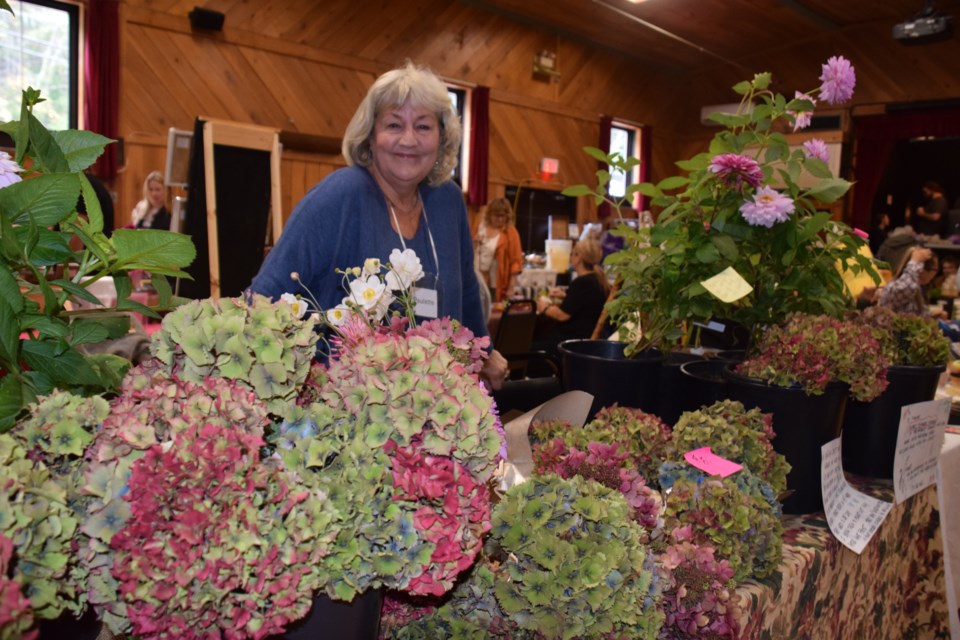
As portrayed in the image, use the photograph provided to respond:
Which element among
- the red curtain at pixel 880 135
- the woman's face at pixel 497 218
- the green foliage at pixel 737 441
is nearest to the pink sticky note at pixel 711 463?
the green foliage at pixel 737 441

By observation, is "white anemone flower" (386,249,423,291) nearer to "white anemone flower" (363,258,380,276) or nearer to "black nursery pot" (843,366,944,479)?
"white anemone flower" (363,258,380,276)

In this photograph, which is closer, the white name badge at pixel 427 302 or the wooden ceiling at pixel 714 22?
the white name badge at pixel 427 302

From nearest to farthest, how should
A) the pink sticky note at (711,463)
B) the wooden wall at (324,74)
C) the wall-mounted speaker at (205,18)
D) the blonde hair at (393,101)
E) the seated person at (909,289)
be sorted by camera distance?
the pink sticky note at (711,463) → the blonde hair at (393,101) → the seated person at (909,289) → the wooden wall at (324,74) → the wall-mounted speaker at (205,18)

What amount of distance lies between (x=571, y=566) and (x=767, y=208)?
0.89 meters

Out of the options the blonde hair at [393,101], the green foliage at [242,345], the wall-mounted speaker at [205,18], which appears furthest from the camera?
the wall-mounted speaker at [205,18]

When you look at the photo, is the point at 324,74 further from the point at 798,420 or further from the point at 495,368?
the point at 798,420

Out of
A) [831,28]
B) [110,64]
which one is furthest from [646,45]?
[110,64]

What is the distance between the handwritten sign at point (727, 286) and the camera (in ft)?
4.10

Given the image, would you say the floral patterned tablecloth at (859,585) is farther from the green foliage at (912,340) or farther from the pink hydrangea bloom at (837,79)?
the pink hydrangea bloom at (837,79)

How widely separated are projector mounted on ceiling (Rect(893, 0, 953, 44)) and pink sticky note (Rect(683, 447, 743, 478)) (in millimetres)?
8483

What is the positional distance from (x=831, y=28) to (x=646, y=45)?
258cm

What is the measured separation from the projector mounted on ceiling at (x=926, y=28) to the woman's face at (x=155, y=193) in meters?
7.40

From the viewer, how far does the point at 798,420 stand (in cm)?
115

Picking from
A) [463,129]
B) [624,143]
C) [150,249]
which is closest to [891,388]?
[150,249]
